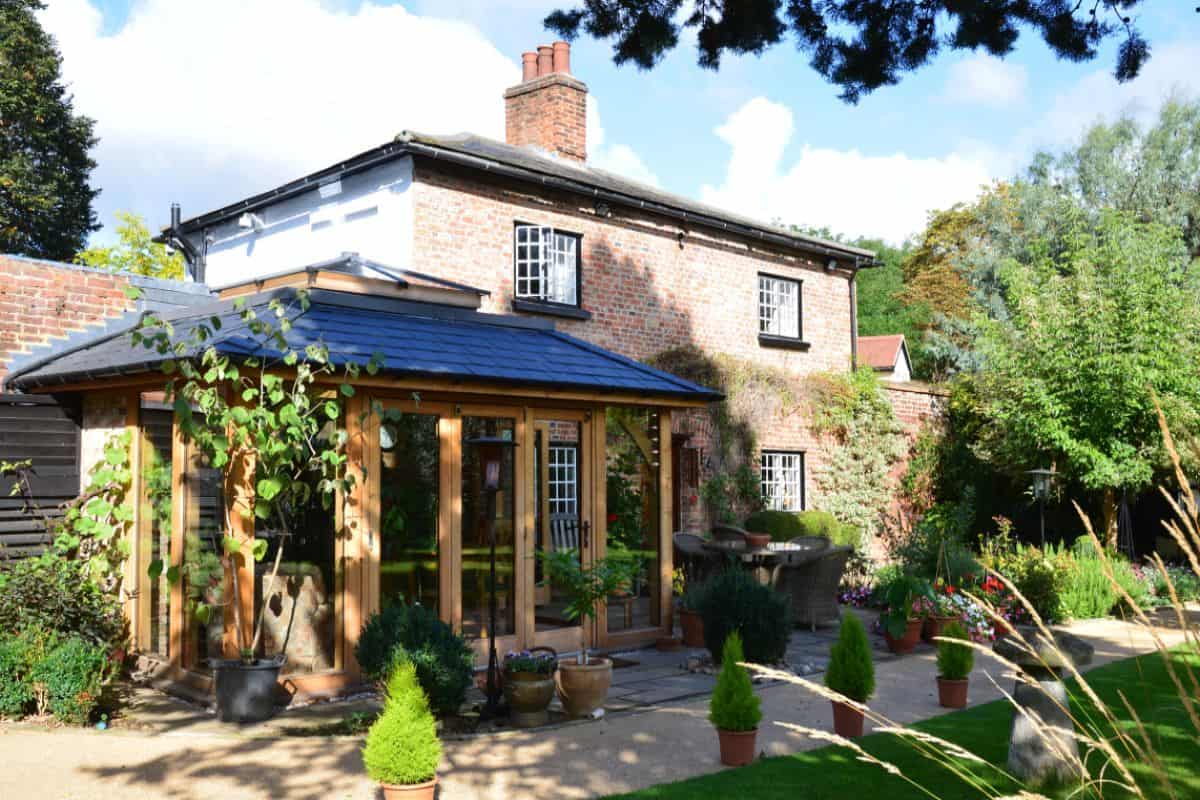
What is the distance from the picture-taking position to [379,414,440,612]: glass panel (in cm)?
904

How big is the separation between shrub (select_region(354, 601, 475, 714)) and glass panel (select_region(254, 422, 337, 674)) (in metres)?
0.86

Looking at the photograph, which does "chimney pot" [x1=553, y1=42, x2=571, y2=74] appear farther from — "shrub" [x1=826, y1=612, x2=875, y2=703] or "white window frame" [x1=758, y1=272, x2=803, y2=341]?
"shrub" [x1=826, y1=612, x2=875, y2=703]

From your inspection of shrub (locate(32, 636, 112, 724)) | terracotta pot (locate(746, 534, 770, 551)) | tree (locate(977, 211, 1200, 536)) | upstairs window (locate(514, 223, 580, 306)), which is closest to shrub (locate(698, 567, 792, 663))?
terracotta pot (locate(746, 534, 770, 551))

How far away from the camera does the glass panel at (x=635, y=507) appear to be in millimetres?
11453

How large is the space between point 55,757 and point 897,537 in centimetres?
1393

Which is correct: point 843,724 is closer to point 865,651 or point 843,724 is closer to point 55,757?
point 865,651

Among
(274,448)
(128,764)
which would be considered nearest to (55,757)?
(128,764)

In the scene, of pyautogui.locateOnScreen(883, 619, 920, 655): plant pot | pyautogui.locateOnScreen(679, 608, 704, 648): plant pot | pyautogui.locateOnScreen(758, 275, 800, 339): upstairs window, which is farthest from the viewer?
pyautogui.locateOnScreen(758, 275, 800, 339): upstairs window

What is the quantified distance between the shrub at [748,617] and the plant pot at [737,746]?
2.78 meters

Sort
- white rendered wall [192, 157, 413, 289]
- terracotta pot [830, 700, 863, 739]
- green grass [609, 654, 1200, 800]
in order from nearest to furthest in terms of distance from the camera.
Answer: green grass [609, 654, 1200, 800] < terracotta pot [830, 700, 863, 739] < white rendered wall [192, 157, 413, 289]

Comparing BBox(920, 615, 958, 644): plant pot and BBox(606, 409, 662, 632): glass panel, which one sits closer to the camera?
BBox(606, 409, 662, 632): glass panel

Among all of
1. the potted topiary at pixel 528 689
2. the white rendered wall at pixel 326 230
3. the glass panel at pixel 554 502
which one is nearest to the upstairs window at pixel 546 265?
the white rendered wall at pixel 326 230

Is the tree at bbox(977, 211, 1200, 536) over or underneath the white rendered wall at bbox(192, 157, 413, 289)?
underneath

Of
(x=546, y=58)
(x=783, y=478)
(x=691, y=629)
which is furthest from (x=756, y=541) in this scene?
(x=546, y=58)
